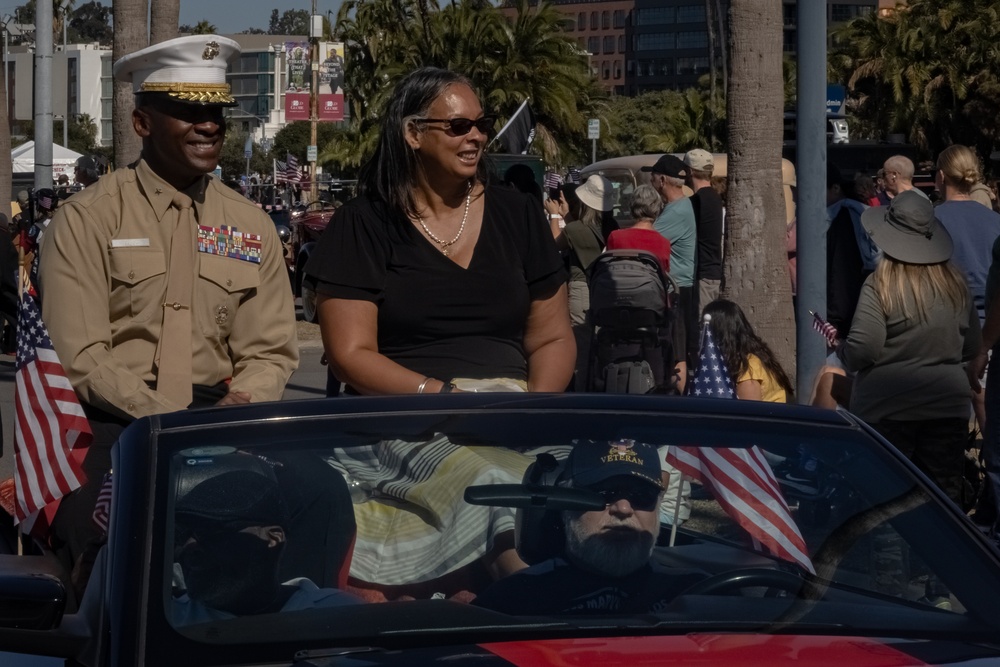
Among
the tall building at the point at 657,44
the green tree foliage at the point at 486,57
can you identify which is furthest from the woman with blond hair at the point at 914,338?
the tall building at the point at 657,44

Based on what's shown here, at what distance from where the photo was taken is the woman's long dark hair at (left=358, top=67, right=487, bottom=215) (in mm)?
4578

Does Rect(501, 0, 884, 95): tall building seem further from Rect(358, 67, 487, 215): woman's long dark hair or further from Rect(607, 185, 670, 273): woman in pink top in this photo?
Rect(358, 67, 487, 215): woman's long dark hair

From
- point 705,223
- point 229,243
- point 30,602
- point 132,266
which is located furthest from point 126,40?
point 30,602

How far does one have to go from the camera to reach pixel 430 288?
440cm

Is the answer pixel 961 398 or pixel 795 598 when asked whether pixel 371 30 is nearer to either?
pixel 961 398

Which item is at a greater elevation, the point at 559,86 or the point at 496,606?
the point at 559,86

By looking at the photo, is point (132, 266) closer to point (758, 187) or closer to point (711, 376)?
point (711, 376)

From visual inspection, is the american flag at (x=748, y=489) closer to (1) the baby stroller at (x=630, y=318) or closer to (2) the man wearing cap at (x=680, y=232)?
(1) the baby stroller at (x=630, y=318)

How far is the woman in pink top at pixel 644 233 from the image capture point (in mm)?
10430

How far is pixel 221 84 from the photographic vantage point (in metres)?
4.50

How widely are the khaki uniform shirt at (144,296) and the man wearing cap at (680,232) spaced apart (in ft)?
22.1

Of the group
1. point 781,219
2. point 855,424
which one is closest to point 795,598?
point 855,424

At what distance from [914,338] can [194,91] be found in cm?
358

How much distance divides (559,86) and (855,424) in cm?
4893
